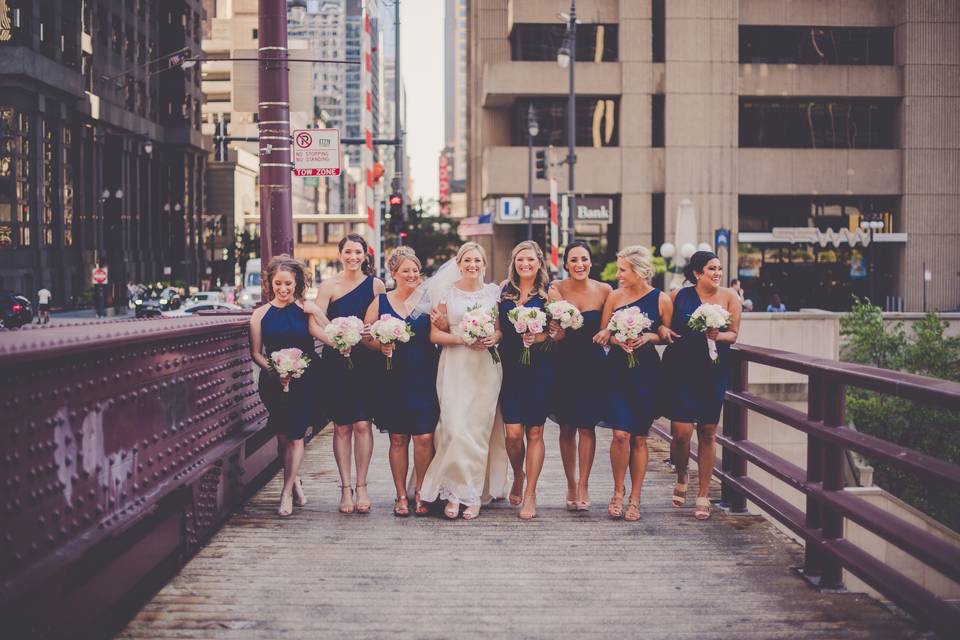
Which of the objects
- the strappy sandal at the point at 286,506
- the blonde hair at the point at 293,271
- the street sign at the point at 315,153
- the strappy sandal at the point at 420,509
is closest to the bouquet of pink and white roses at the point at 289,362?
the blonde hair at the point at 293,271

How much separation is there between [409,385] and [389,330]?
0.62 m

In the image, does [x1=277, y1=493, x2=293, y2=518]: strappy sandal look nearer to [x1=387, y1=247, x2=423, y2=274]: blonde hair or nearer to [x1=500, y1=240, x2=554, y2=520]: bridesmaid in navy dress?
[x1=500, y1=240, x2=554, y2=520]: bridesmaid in navy dress

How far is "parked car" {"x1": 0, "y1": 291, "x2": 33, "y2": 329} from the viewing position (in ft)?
109

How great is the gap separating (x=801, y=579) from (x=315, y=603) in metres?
2.94

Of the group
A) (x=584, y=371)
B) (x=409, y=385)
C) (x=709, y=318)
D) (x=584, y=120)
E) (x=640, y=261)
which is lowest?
(x=409, y=385)

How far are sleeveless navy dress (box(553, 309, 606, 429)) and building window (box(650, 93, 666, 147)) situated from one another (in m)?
41.2

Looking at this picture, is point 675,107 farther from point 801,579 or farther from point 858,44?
point 801,579

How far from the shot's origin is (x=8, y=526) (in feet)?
12.4

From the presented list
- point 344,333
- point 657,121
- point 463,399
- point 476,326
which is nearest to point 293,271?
point 344,333

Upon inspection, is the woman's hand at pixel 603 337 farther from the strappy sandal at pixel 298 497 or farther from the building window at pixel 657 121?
the building window at pixel 657 121

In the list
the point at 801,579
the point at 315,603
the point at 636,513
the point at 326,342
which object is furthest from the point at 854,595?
the point at 326,342

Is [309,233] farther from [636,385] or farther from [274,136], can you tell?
[636,385]

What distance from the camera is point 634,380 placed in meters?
7.28

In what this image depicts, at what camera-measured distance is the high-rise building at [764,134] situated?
4616cm
